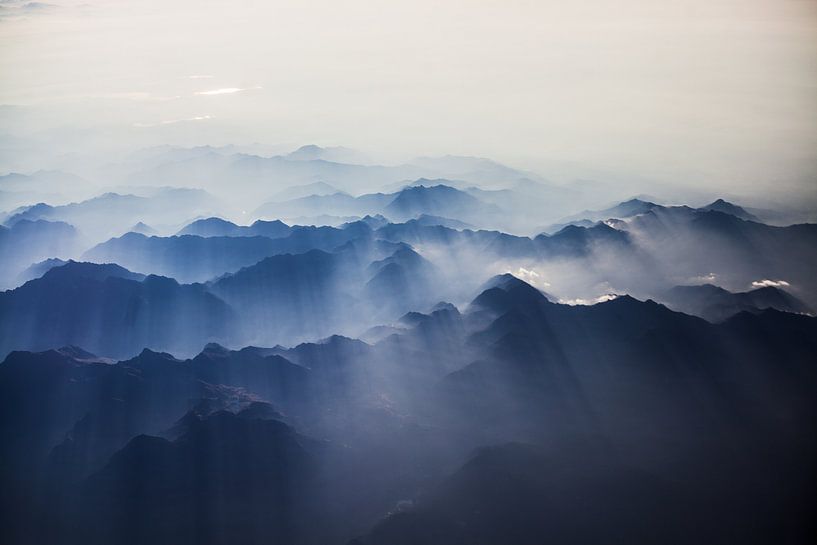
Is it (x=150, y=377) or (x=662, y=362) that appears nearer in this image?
(x=150, y=377)

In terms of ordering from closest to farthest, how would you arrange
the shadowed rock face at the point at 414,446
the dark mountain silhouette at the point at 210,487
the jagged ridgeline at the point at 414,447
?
1. the jagged ridgeline at the point at 414,447
2. the shadowed rock face at the point at 414,446
3. the dark mountain silhouette at the point at 210,487

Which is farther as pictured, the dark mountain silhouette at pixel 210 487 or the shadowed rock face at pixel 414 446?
the dark mountain silhouette at pixel 210 487

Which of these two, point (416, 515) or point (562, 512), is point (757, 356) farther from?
point (416, 515)

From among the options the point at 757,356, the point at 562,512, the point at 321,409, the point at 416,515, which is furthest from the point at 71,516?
the point at 757,356

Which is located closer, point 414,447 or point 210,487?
point 210,487

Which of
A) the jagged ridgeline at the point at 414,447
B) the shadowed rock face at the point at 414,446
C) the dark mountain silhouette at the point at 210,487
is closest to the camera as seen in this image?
the jagged ridgeline at the point at 414,447

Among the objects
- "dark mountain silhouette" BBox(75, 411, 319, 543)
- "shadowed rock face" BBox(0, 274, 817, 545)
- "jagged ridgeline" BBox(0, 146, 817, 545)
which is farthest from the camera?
Answer: "dark mountain silhouette" BBox(75, 411, 319, 543)

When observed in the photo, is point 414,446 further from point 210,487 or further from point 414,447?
point 210,487

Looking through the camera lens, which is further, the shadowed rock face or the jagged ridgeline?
the shadowed rock face

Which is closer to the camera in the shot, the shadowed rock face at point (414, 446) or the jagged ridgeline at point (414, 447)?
the jagged ridgeline at point (414, 447)

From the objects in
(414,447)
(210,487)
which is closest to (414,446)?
(414,447)

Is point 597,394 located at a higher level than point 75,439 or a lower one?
lower
